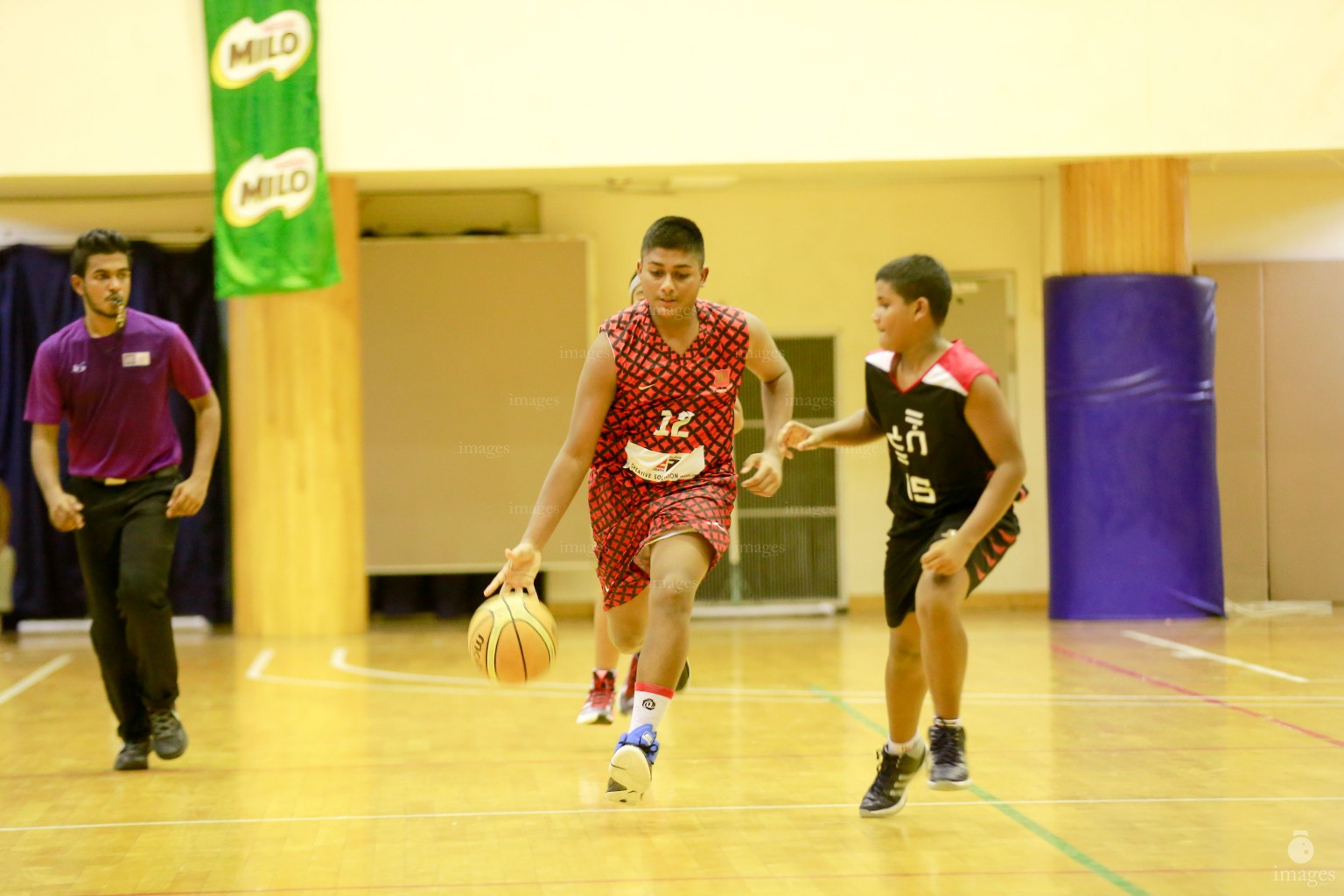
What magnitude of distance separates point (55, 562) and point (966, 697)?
24.6ft

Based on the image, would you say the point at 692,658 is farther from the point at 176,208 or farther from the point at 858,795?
the point at 176,208

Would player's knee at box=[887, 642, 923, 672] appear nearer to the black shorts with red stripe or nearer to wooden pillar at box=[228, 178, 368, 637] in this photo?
the black shorts with red stripe

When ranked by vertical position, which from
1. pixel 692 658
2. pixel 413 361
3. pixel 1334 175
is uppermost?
pixel 1334 175

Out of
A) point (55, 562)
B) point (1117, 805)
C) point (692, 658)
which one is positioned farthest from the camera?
point (55, 562)

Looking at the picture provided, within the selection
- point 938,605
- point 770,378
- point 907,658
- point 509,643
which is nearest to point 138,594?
point 509,643

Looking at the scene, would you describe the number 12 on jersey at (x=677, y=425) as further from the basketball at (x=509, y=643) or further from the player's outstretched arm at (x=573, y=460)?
the basketball at (x=509, y=643)

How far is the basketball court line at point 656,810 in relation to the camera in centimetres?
434

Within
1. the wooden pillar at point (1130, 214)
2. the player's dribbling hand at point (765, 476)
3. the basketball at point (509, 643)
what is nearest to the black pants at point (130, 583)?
the basketball at point (509, 643)

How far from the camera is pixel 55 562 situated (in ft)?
35.9

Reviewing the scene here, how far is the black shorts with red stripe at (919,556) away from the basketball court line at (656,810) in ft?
2.25

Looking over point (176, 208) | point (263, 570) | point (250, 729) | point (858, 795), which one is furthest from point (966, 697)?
point (176, 208)

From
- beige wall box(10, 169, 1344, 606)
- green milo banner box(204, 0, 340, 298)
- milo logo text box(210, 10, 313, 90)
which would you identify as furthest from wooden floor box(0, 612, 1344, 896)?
milo logo text box(210, 10, 313, 90)

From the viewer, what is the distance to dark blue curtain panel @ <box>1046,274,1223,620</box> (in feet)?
32.3

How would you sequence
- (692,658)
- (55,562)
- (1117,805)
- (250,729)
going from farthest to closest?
(55,562) < (692,658) < (250,729) < (1117,805)
